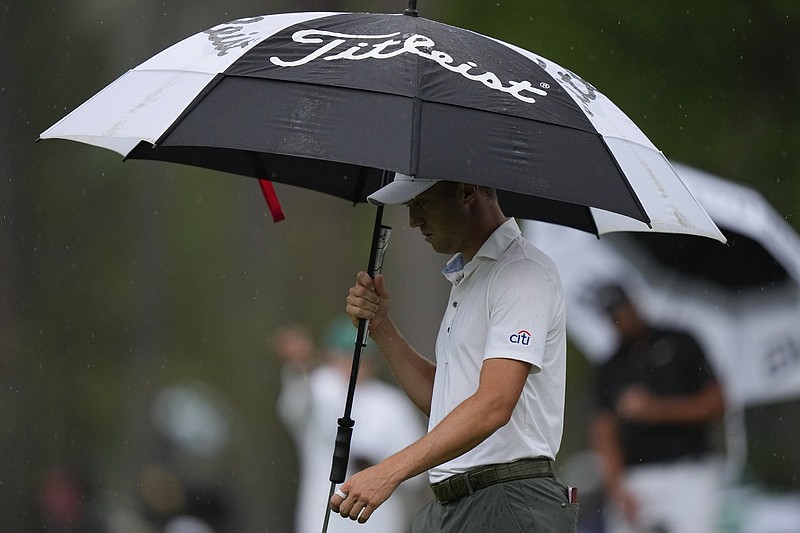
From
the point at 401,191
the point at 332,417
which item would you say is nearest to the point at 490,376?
the point at 401,191

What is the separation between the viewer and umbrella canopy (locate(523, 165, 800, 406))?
20.9ft

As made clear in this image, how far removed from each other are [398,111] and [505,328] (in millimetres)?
539

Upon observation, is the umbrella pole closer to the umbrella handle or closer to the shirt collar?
the umbrella handle

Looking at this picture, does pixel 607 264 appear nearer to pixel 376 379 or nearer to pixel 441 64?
pixel 376 379

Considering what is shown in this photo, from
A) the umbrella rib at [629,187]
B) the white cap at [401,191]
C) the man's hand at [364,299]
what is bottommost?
the man's hand at [364,299]

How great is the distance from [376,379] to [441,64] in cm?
390

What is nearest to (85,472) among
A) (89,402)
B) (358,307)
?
(89,402)

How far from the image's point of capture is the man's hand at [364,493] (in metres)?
2.66

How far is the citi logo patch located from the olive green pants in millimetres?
342

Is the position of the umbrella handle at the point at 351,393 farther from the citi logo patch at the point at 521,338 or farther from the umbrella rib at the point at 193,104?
the umbrella rib at the point at 193,104

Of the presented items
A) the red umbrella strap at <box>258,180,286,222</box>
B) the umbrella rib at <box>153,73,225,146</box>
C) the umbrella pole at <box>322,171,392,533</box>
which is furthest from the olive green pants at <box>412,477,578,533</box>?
the red umbrella strap at <box>258,180,286,222</box>

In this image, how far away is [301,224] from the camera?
6684 mm

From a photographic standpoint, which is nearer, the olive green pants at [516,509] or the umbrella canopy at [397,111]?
the umbrella canopy at [397,111]

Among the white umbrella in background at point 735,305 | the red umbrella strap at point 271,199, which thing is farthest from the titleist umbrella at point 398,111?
the white umbrella in background at point 735,305
